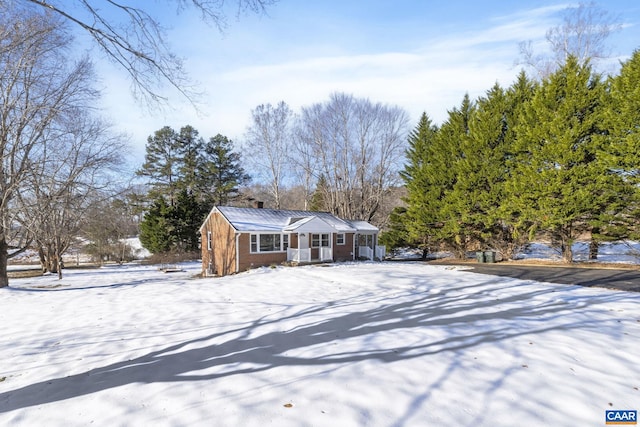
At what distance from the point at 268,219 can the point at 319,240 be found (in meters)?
3.48

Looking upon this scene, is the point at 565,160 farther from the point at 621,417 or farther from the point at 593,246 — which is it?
the point at 621,417

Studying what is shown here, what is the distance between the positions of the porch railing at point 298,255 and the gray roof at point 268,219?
58.0 inches

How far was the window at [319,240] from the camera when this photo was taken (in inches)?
747

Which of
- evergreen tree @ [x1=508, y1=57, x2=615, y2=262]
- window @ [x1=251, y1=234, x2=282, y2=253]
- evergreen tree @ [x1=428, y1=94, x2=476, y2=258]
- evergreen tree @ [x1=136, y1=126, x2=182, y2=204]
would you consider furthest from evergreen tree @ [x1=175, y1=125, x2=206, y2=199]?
evergreen tree @ [x1=508, y1=57, x2=615, y2=262]

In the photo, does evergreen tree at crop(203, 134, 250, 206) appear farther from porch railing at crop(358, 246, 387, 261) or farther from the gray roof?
porch railing at crop(358, 246, 387, 261)

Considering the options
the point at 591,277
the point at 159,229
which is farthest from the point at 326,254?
the point at 159,229

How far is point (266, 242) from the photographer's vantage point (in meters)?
17.6

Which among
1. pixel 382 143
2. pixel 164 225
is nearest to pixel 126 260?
pixel 164 225

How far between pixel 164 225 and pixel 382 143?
22272 mm

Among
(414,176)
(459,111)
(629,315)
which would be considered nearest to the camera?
(629,315)

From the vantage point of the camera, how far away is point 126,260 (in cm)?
3164

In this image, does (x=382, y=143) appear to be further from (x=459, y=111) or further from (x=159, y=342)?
(x=159, y=342)

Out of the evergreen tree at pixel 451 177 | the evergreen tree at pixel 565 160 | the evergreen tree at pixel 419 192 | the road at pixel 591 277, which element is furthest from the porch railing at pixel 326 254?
the evergreen tree at pixel 565 160

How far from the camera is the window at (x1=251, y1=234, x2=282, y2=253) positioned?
1712 cm
